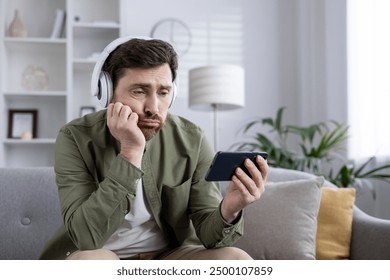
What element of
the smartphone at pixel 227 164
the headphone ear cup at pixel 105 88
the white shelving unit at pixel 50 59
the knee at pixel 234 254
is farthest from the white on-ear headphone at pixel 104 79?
the white shelving unit at pixel 50 59

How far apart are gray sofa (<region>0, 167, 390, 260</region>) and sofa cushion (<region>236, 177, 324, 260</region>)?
0.04 ft

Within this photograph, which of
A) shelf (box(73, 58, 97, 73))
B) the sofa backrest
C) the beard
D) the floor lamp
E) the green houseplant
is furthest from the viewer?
shelf (box(73, 58, 97, 73))

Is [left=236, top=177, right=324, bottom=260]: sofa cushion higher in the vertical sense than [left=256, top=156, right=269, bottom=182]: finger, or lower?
lower

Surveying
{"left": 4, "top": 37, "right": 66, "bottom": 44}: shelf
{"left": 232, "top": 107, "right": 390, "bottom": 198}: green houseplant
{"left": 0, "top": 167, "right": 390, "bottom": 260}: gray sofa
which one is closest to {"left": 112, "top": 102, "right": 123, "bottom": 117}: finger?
{"left": 0, "top": 167, "right": 390, "bottom": 260}: gray sofa

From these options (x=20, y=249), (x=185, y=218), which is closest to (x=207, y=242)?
(x=185, y=218)

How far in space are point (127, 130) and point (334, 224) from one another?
1.04 meters

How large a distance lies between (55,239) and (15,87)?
2.79 m

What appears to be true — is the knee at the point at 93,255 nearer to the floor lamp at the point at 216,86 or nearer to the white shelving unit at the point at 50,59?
the floor lamp at the point at 216,86

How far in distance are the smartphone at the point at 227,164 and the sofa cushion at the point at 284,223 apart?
682mm

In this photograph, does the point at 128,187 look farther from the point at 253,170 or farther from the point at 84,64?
the point at 84,64

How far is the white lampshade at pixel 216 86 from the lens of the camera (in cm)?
318

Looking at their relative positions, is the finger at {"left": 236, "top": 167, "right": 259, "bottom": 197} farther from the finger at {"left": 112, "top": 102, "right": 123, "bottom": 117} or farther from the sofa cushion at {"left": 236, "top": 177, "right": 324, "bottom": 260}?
the sofa cushion at {"left": 236, "top": 177, "right": 324, "bottom": 260}

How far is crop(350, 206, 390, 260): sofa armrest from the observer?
183 centimetres

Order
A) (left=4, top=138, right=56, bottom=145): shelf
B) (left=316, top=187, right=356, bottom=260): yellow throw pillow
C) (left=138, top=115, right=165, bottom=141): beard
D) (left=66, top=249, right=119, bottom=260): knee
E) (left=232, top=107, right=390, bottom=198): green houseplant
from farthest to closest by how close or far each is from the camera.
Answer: (left=4, top=138, right=56, bottom=145): shelf < (left=232, top=107, right=390, bottom=198): green houseplant < (left=316, top=187, right=356, bottom=260): yellow throw pillow < (left=138, top=115, right=165, bottom=141): beard < (left=66, top=249, right=119, bottom=260): knee
